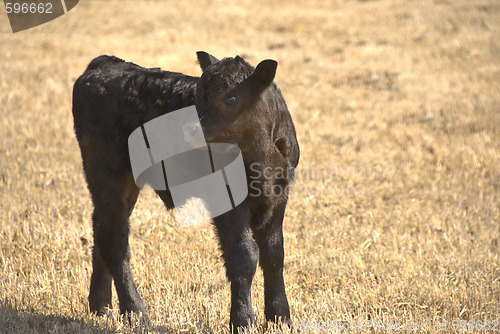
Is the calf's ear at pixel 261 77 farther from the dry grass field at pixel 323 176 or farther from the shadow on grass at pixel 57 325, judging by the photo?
the shadow on grass at pixel 57 325

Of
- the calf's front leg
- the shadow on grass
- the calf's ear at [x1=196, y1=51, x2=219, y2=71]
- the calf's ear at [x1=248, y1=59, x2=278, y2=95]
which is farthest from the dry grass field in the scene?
the calf's ear at [x1=196, y1=51, x2=219, y2=71]

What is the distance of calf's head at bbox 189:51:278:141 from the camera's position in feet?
14.1

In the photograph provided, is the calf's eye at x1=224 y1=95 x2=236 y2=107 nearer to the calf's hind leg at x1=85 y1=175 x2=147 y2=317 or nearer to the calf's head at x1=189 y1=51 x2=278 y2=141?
the calf's head at x1=189 y1=51 x2=278 y2=141

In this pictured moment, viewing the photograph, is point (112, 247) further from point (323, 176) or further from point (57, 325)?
point (323, 176)

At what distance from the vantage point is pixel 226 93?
4.35 metres

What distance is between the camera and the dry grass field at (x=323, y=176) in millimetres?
5281

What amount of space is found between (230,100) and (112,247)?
1.76 metres

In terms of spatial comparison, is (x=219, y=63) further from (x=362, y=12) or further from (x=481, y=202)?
(x=362, y=12)

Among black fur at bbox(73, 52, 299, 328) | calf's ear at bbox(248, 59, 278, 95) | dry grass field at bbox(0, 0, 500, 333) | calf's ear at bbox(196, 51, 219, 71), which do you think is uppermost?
calf's ear at bbox(196, 51, 219, 71)

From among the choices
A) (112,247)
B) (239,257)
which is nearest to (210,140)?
(239,257)

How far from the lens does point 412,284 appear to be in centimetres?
552

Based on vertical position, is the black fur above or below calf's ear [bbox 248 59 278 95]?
below

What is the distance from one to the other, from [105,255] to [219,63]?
1968 mm

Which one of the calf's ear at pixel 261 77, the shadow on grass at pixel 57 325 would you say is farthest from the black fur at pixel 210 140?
the shadow on grass at pixel 57 325
